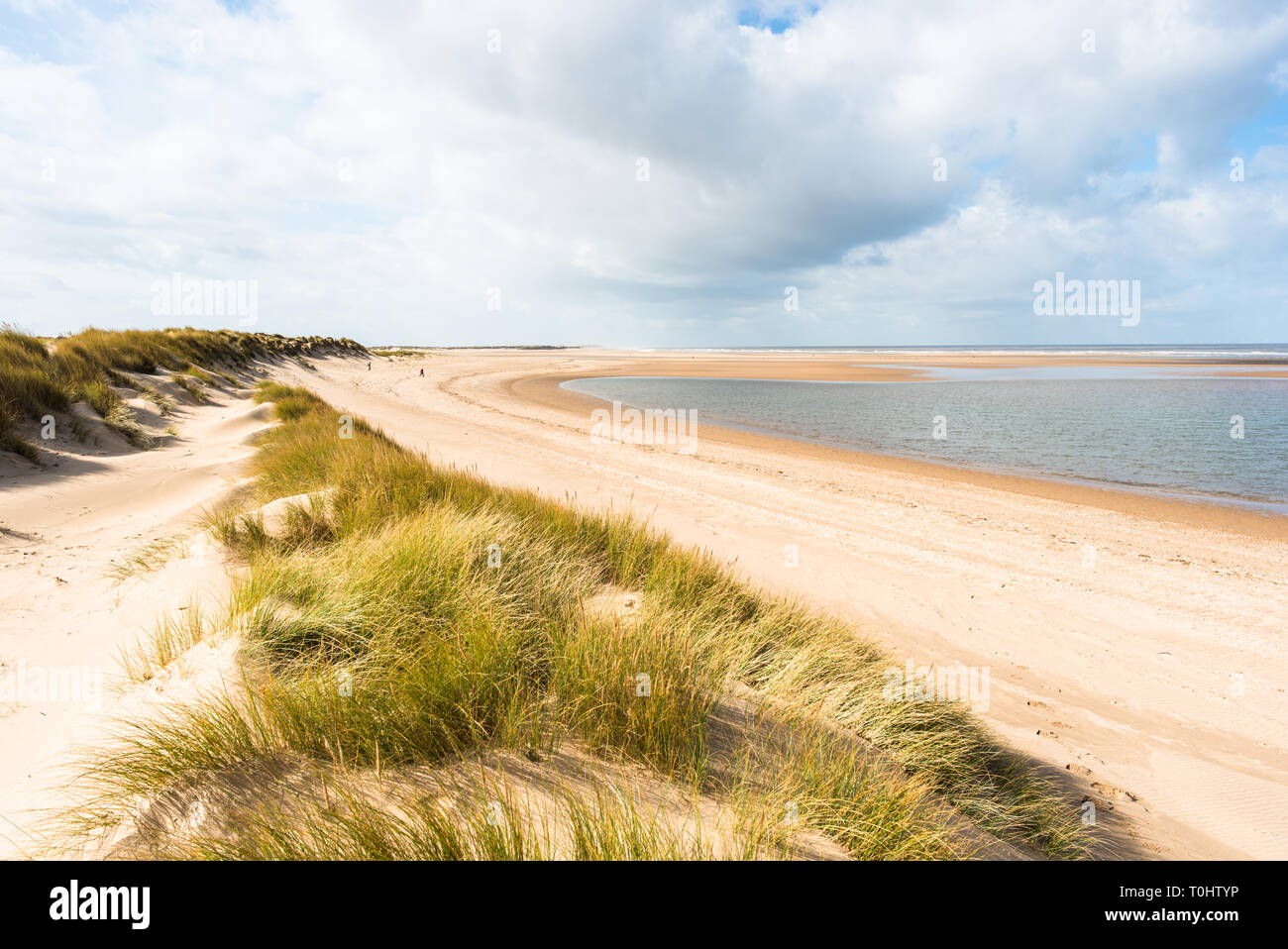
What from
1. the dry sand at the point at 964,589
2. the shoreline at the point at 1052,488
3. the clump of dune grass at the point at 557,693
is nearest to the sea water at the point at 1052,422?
the shoreline at the point at 1052,488

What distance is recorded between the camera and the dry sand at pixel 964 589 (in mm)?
4023

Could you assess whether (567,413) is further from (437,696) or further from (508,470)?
(437,696)

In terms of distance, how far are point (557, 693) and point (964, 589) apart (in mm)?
6875

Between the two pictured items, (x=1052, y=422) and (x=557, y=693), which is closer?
(x=557, y=693)

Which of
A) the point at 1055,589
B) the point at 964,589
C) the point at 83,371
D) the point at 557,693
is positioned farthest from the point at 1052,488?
the point at 83,371

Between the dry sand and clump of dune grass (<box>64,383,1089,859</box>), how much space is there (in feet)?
1.76

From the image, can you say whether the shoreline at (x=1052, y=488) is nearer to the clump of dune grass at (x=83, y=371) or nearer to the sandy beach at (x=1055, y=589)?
the sandy beach at (x=1055, y=589)

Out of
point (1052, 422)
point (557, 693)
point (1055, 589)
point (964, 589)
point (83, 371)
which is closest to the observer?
point (557, 693)

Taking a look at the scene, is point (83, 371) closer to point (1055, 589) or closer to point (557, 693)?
point (557, 693)

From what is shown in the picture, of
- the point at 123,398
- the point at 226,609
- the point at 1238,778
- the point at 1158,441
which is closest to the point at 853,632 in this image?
the point at 1238,778

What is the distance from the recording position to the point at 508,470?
1333cm

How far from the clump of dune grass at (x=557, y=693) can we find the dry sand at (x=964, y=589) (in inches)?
21.1

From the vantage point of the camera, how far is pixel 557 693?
3037 mm
